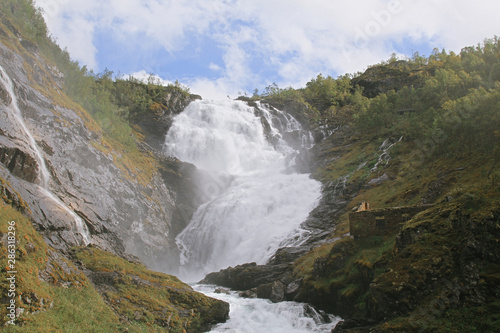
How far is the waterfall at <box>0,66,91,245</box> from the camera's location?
1836 cm

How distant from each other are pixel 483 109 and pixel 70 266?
25264 mm

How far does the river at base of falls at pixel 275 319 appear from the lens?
14875mm

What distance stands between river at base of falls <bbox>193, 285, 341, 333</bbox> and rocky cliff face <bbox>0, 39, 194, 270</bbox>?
8.56 m

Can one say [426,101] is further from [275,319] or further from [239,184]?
[275,319]

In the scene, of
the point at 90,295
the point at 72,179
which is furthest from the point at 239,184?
the point at 90,295

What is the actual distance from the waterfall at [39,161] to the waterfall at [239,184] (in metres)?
12.9

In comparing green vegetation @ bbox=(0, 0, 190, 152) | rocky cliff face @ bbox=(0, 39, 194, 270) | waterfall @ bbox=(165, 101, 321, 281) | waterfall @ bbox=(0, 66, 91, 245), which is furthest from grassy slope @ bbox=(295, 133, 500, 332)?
green vegetation @ bbox=(0, 0, 190, 152)

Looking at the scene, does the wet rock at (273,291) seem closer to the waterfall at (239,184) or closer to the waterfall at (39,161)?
the waterfall at (239,184)

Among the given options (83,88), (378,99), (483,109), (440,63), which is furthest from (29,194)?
(440,63)

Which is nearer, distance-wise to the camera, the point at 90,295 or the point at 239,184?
the point at 90,295

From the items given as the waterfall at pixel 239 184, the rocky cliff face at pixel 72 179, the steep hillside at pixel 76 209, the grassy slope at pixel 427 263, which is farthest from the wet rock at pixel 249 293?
the rocky cliff face at pixel 72 179

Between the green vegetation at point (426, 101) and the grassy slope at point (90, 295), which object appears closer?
the grassy slope at point (90, 295)

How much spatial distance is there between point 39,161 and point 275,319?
611 inches

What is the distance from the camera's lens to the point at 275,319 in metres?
16.0
